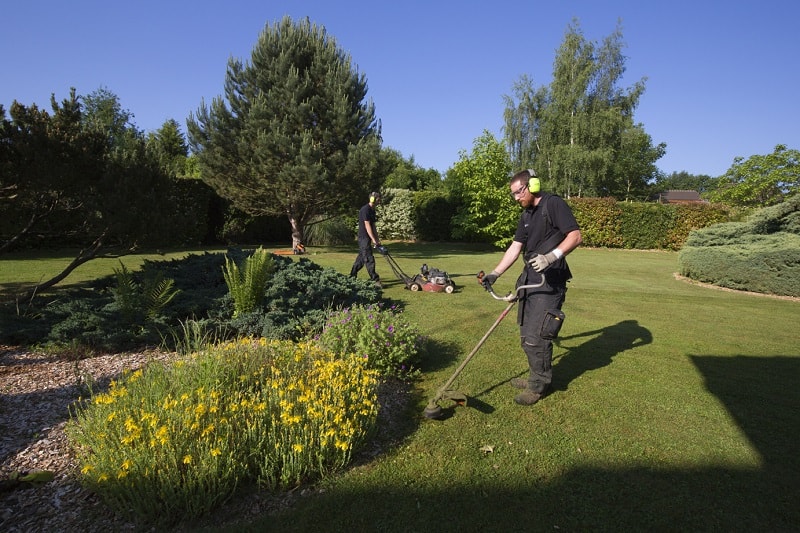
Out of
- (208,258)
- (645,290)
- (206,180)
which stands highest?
(206,180)

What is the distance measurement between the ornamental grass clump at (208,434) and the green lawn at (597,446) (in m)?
0.28

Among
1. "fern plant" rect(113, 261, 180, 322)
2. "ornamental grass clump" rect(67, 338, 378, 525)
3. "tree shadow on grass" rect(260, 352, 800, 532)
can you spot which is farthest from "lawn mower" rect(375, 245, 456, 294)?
"tree shadow on grass" rect(260, 352, 800, 532)

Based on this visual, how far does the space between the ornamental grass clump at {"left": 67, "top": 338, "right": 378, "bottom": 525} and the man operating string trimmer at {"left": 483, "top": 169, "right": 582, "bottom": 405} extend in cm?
160

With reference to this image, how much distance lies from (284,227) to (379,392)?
20139 millimetres

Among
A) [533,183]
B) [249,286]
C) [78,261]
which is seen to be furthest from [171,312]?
[533,183]

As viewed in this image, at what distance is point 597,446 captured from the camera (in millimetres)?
3271

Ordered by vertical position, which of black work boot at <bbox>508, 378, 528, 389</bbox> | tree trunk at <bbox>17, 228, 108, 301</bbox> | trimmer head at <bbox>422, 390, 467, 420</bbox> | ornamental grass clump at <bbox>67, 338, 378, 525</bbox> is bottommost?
black work boot at <bbox>508, 378, 528, 389</bbox>

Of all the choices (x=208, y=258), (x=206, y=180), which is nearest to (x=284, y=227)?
(x=206, y=180)

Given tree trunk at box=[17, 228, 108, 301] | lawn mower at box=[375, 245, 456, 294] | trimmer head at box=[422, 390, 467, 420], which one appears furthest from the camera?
lawn mower at box=[375, 245, 456, 294]

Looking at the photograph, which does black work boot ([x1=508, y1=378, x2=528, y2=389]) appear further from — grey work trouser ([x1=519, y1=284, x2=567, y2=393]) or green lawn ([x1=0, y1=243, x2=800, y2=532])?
grey work trouser ([x1=519, y1=284, x2=567, y2=393])

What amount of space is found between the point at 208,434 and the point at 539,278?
2.88 m

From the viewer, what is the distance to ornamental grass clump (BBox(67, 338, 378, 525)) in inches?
95.3

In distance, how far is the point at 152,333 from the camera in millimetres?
5148

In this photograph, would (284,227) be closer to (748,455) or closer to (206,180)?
(206,180)
